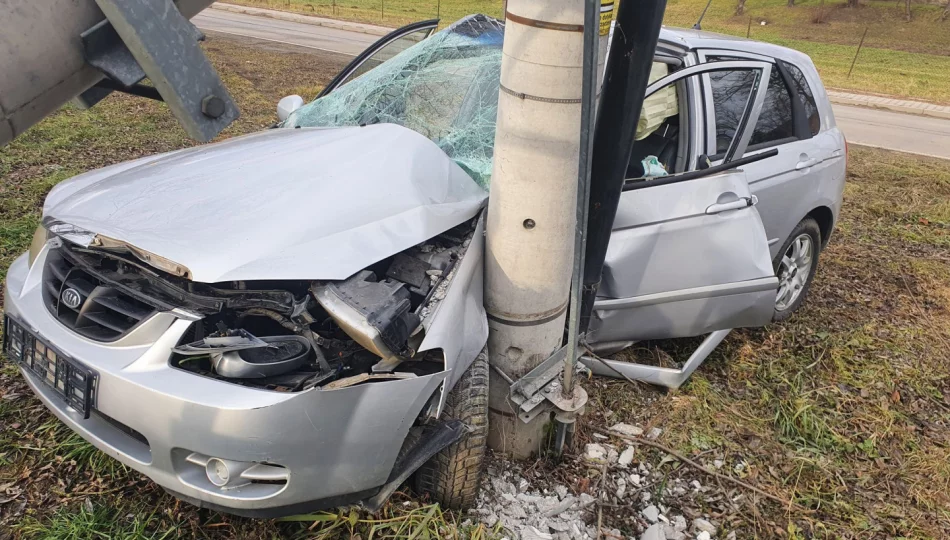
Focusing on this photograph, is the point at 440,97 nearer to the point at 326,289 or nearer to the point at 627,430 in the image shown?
the point at 326,289

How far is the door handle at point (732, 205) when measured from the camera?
3.24 meters

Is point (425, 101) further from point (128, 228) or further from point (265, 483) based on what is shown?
point (265, 483)

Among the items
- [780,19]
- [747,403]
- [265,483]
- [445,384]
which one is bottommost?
[780,19]

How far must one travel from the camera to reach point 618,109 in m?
2.39

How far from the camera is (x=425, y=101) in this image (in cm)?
334

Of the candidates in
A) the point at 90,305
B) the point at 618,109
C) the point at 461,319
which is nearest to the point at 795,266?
the point at 618,109

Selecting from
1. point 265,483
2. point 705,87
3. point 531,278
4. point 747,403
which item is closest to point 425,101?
point 531,278

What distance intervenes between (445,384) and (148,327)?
943mm

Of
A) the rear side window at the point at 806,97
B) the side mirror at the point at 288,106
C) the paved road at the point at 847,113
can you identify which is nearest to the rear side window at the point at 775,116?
the rear side window at the point at 806,97

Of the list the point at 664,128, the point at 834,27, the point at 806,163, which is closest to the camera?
the point at 664,128

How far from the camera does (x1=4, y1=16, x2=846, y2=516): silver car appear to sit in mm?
2016

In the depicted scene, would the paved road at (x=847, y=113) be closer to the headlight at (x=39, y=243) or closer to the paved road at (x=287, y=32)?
the paved road at (x=287, y=32)

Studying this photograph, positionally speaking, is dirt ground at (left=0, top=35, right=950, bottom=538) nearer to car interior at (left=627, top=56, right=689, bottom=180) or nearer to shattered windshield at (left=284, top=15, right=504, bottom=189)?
car interior at (left=627, top=56, right=689, bottom=180)

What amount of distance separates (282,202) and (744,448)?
236 cm
